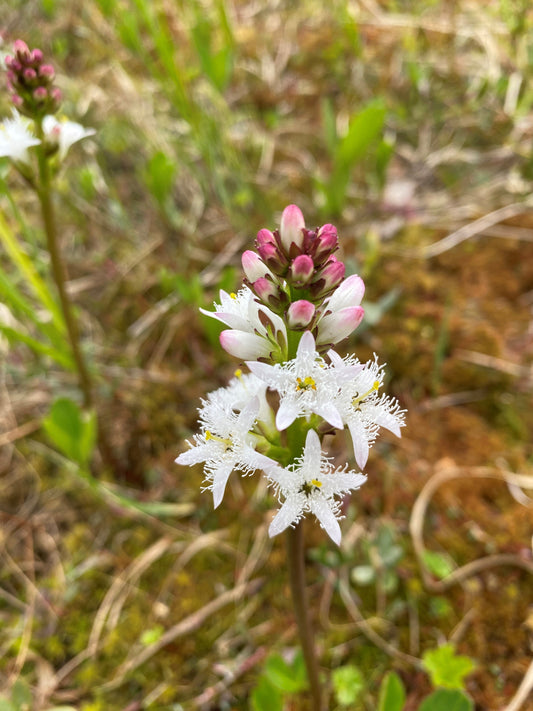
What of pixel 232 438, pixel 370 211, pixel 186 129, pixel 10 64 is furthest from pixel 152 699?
pixel 186 129

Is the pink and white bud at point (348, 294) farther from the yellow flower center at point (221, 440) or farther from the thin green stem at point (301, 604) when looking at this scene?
the thin green stem at point (301, 604)

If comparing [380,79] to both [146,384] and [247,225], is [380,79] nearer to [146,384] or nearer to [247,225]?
[247,225]

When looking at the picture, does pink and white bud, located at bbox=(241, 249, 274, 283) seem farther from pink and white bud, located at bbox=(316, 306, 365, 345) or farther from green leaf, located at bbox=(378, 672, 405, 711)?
green leaf, located at bbox=(378, 672, 405, 711)

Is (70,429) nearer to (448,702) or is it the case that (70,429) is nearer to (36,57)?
(36,57)

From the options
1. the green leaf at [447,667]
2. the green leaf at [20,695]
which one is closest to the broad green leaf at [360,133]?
the green leaf at [447,667]

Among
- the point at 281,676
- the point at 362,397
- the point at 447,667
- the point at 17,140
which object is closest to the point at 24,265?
the point at 17,140

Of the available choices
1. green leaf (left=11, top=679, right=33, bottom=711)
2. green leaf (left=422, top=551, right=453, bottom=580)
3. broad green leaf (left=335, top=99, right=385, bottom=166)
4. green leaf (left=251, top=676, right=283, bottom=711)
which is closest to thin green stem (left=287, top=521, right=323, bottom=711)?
green leaf (left=251, top=676, right=283, bottom=711)
